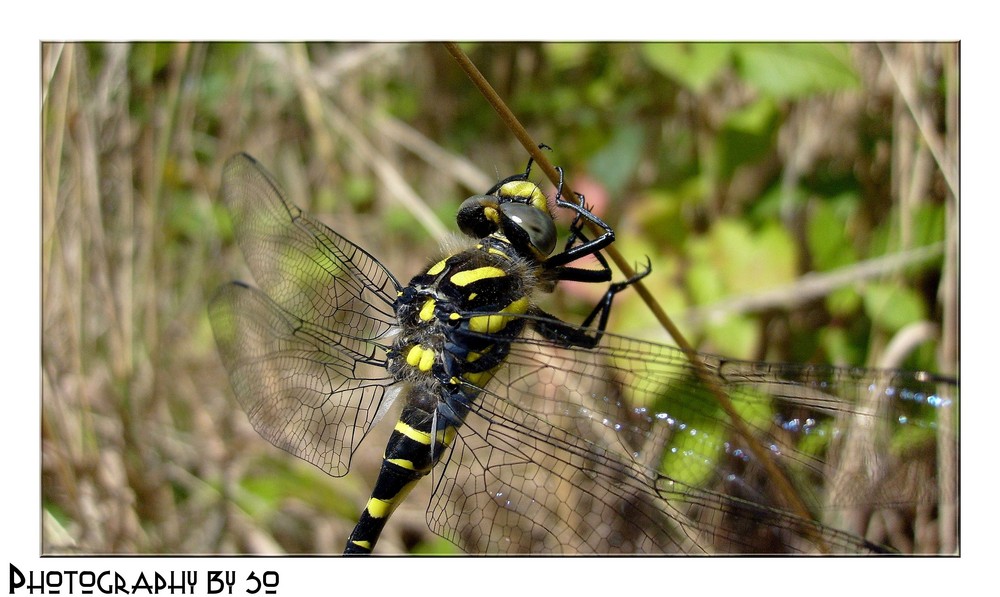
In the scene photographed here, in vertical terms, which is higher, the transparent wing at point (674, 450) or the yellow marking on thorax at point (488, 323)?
the yellow marking on thorax at point (488, 323)

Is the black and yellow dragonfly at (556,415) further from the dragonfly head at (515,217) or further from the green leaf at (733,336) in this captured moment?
the green leaf at (733,336)

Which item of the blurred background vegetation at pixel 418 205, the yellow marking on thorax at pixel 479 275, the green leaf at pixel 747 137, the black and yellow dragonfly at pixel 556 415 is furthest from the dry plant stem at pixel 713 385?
the green leaf at pixel 747 137

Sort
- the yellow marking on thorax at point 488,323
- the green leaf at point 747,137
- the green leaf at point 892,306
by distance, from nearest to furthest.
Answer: the yellow marking on thorax at point 488,323, the green leaf at point 892,306, the green leaf at point 747,137

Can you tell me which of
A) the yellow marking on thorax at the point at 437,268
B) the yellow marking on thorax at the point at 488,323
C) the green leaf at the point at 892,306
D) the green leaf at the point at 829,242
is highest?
the green leaf at the point at 829,242

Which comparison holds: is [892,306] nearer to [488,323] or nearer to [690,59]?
[690,59]

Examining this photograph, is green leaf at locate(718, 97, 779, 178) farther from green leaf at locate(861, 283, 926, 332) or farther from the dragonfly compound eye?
the dragonfly compound eye

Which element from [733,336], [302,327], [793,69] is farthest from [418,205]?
[793,69]

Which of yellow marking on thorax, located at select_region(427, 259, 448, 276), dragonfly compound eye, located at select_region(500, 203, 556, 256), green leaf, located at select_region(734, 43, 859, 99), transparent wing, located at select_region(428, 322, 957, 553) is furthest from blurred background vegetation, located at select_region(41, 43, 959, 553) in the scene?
transparent wing, located at select_region(428, 322, 957, 553)
